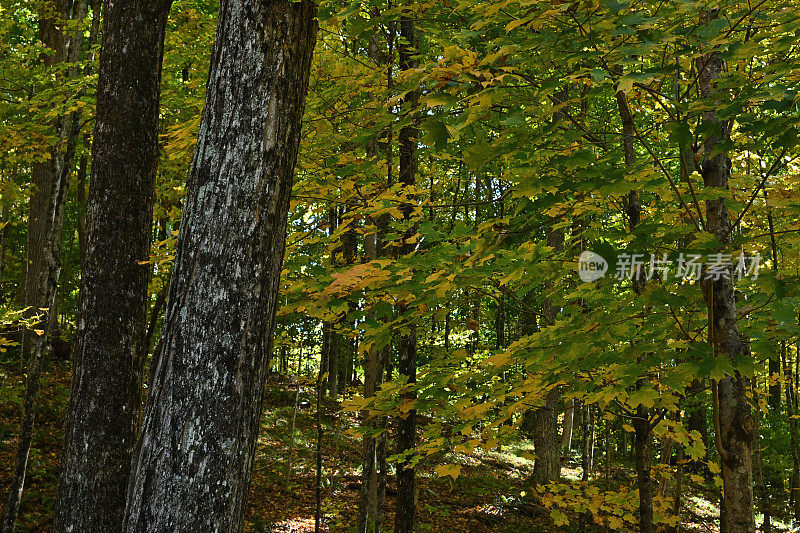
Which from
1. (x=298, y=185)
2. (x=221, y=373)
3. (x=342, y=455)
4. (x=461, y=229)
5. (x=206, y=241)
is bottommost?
(x=342, y=455)

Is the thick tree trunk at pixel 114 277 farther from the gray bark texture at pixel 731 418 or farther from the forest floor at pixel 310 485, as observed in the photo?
the forest floor at pixel 310 485

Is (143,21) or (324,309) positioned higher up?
(143,21)

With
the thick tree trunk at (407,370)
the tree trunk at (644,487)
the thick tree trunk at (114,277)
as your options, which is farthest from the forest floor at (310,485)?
the thick tree trunk at (114,277)

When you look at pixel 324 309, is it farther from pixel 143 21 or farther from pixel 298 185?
pixel 143 21

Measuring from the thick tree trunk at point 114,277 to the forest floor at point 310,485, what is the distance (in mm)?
4321

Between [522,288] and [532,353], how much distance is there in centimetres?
42

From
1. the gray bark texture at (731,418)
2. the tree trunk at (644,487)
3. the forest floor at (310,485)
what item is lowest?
the forest floor at (310,485)

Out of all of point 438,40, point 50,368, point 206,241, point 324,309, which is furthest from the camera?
point 50,368

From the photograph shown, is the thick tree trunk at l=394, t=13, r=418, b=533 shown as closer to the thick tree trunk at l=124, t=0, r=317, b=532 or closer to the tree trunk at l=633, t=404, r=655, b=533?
the tree trunk at l=633, t=404, r=655, b=533

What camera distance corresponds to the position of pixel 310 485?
1129 cm

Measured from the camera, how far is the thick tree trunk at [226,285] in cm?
194

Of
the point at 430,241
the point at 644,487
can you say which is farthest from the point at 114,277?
the point at 644,487

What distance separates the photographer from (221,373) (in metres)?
2.00

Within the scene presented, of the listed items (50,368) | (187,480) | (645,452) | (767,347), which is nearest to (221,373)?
(187,480)
